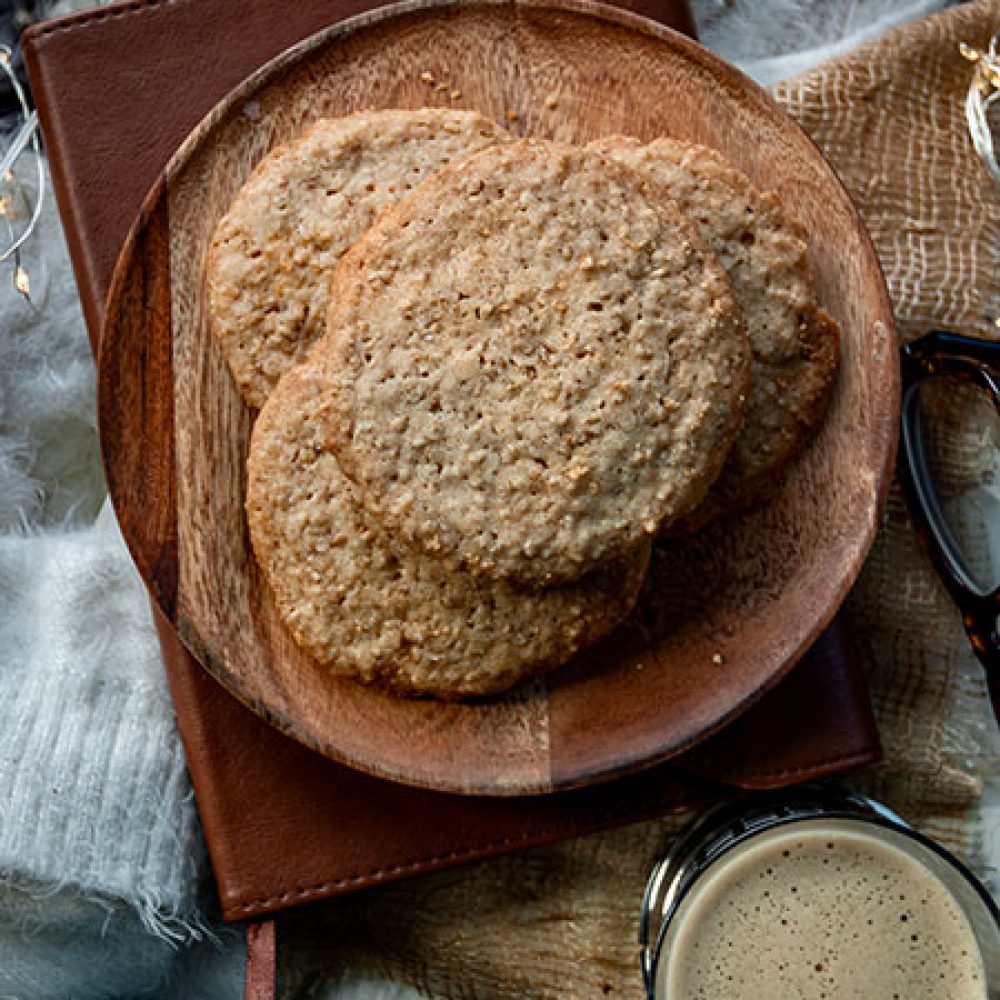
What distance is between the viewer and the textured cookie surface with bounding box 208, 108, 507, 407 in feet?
3.87

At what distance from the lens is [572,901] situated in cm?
151

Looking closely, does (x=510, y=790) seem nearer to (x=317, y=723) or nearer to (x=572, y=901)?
(x=317, y=723)

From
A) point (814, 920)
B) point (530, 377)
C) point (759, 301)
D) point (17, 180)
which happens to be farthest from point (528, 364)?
point (17, 180)

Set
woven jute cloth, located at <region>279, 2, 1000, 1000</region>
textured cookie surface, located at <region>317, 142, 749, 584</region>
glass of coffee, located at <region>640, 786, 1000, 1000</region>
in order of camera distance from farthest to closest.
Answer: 1. woven jute cloth, located at <region>279, 2, 1000, 1000</region>
2. glass of coffee, located at <region>640, 786, 1000, 1000</region>
3. textured cookie surface, located at <region>317, 142, 749, 584</region>

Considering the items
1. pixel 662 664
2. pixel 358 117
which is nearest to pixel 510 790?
pixel 662 664

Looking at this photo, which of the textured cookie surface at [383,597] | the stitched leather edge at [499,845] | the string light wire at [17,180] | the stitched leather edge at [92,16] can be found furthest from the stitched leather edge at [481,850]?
the stitched leather edge at [92,16]

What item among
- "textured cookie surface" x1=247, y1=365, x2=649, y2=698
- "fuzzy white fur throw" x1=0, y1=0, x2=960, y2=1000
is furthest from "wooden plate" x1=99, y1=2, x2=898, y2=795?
"fuzzy white fur throw" x1=0, y1=0, x2=960, y2=1000

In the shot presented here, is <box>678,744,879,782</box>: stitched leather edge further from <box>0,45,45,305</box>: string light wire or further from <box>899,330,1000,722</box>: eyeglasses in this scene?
<box>0,45,45,305</box>: string light wire

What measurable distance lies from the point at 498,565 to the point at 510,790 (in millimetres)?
239

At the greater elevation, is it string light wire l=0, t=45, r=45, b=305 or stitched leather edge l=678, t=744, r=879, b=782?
string light wire l=0, t=45, r=45, b=305

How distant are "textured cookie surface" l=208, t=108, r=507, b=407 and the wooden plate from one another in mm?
44

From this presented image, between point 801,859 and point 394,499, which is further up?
point 394,499

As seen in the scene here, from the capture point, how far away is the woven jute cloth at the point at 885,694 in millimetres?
1502

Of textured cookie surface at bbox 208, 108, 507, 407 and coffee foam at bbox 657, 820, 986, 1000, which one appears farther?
coffee foam at bbox 657, 820, 986, 1000
